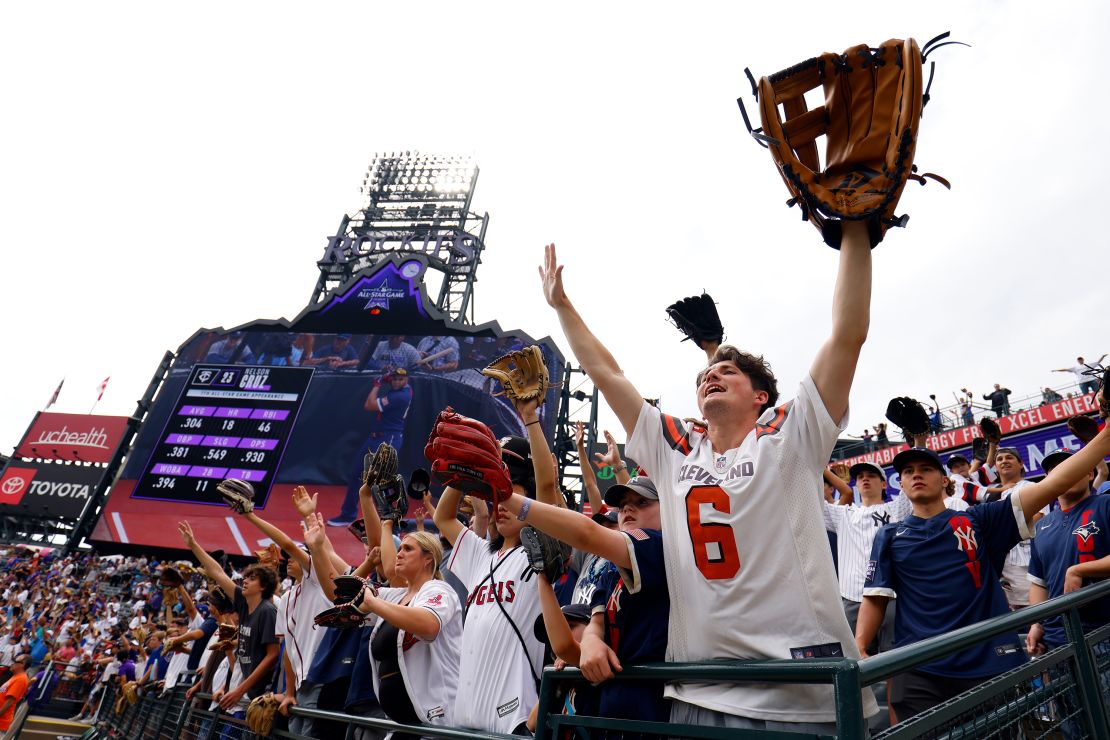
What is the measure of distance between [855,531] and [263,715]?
146 inches

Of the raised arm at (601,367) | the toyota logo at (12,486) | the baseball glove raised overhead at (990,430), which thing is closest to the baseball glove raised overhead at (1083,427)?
the baseball glove raised overhead at (990,430)

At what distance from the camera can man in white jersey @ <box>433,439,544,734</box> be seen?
8.41ft

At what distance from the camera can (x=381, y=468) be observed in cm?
414

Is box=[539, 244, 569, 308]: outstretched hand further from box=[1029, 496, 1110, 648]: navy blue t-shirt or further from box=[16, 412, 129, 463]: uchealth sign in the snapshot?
box=[16, 412, 129, 463]: uchealth sign

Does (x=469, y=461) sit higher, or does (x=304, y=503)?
(x=304, y=503)

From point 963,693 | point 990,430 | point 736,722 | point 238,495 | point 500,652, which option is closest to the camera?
point 736,722

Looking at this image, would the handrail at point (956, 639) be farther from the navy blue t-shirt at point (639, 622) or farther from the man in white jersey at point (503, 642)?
the man in white jersey at point (503, 642)

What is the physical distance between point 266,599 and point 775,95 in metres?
5.12

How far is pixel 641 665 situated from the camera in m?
1.68

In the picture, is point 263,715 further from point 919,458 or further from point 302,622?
point 919,458

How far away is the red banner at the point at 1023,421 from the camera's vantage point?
1218 cm

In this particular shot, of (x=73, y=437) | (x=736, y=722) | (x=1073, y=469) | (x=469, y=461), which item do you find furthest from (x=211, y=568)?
(x=73, y=437)

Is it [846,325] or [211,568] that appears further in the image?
[211,568]

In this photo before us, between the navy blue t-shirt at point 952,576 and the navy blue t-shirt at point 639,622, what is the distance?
1357mm
